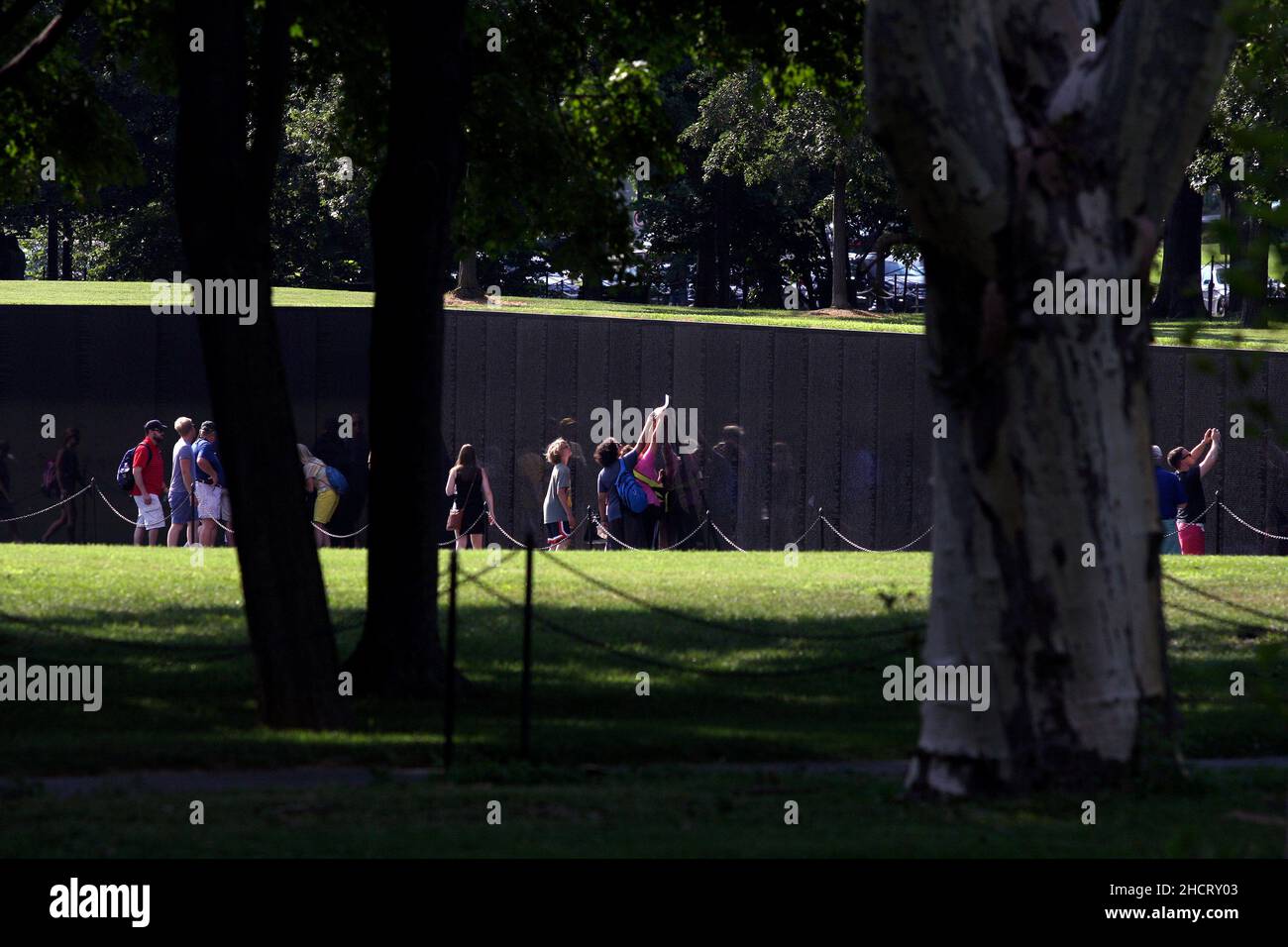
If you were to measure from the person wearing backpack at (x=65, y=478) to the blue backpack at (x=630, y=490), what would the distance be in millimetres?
9192

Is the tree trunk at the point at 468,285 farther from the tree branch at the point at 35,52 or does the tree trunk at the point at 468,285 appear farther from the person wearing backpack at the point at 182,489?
the tree branch at the point at 35,52

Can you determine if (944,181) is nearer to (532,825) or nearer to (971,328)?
(971,328)

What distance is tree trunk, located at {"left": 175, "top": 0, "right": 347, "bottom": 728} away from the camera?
436 inches

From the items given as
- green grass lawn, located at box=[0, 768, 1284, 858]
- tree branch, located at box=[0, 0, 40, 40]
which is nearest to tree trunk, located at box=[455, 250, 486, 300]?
tree branch, located at box=[0, 0, 40, 40]

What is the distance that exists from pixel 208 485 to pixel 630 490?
599 centimetres

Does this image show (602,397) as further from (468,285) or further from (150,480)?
(468,285)

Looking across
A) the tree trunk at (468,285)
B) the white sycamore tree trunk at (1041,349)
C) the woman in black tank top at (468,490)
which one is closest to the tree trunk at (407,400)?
the white sycamore tree trunk at (1041,349)

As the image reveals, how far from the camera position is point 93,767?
10219 millimetres

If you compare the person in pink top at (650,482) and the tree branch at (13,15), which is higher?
the tree branch at (13,15)

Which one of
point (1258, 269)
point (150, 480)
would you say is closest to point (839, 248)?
point (150, 480)

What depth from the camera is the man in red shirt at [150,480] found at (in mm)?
25359

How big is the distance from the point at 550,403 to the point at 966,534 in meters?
22.4

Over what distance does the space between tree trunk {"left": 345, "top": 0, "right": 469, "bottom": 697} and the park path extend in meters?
2.67

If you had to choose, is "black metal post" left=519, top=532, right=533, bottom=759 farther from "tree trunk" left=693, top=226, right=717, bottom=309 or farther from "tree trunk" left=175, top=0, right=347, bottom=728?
"tree trunk" left=693, top=226, right=717, bottom=309
